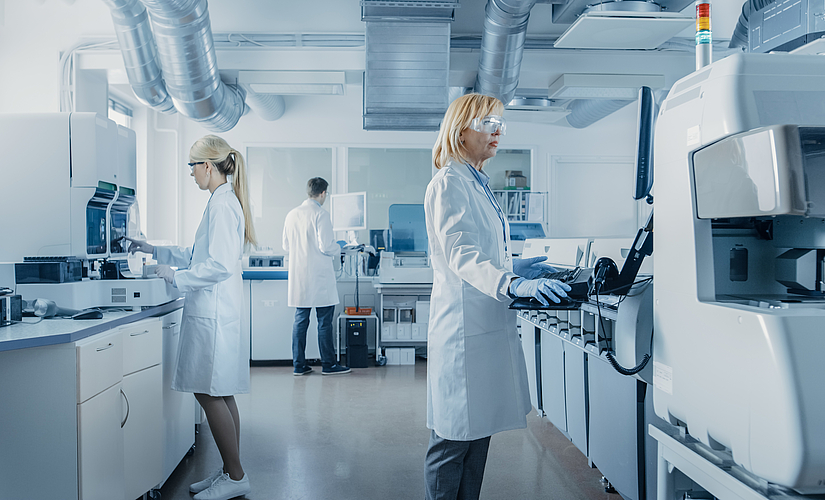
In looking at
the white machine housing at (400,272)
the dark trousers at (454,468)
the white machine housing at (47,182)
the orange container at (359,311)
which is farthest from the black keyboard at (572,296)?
the orange container at (359,311)

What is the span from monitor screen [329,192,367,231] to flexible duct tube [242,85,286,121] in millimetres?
1092

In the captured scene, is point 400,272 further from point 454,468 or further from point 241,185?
point 454,468

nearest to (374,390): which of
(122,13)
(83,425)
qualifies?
(83,425)

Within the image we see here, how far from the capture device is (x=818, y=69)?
978 mm

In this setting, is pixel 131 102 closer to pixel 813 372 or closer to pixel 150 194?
pixel 150 194

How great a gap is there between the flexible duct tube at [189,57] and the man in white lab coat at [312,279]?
1037mm

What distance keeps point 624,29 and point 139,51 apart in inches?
113

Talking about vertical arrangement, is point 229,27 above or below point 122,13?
above

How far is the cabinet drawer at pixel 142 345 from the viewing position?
2.00 m

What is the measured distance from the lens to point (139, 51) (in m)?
3.31

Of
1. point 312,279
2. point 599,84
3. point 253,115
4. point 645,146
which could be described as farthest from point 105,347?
point 253,115

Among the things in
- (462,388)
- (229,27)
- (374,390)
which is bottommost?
(374,390)

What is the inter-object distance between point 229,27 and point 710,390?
4.09 meters

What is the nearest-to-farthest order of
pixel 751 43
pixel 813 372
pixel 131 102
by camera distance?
pixel 813 372
pixel 751 43
pixel 131 102
